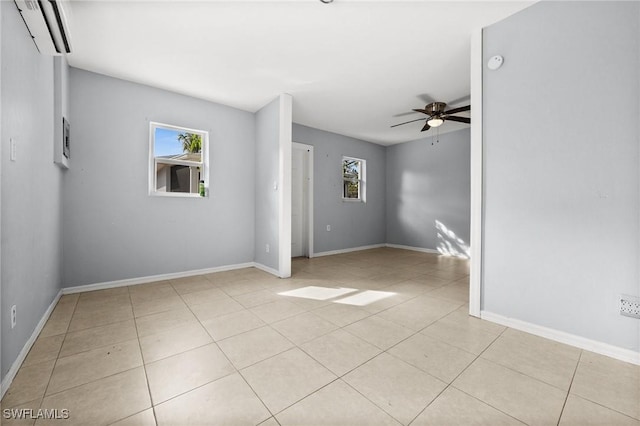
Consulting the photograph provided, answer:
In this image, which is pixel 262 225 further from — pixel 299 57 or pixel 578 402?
pixel 578 402

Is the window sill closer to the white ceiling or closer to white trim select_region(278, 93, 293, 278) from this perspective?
white trim select_region(278, 93, 293, 278)

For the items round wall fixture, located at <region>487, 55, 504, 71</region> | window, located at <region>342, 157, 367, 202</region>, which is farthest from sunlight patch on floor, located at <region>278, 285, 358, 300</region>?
window, located at <region>342, 157, 367, 202</region>

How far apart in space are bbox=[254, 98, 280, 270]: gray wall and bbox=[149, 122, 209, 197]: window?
2.78 feet

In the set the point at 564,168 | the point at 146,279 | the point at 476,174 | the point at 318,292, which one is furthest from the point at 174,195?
the point at 564,168

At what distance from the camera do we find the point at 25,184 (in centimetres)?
175

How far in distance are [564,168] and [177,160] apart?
4433mm

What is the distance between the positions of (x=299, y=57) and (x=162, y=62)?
1614 mm

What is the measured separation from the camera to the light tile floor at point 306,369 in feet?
4.09

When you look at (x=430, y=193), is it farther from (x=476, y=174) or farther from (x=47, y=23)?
(x=47, y=23)

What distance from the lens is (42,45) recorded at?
196 centimetres

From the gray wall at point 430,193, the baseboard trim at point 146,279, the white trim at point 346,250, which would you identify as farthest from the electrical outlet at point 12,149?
the gray wall at point 430,193

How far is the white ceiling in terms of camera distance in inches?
85.4

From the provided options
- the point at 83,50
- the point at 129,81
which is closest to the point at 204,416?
the point at 83,50

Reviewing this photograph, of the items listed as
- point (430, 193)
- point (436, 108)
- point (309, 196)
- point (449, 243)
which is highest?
point (436, 108)
